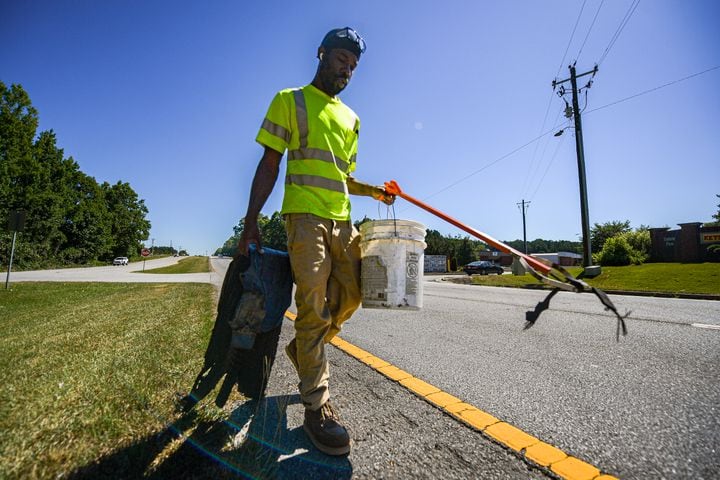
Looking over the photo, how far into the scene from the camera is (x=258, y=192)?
1935mm

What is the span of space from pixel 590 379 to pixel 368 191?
222cm

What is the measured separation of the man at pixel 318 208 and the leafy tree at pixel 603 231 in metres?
59.3

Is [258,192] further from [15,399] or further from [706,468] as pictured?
[706,468]

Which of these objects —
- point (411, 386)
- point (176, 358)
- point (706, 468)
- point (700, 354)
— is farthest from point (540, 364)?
point (176, 358)

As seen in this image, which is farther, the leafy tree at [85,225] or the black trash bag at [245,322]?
the leafy tree at [85,225]

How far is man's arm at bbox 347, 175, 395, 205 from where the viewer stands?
2.49m

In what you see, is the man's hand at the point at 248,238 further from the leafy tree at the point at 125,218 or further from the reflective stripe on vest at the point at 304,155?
the leafy tree at the point at 125,218

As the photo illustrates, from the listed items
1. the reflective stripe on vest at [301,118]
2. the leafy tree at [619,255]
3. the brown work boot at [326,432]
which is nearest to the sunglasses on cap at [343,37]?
the reflective stripe on vest at [301,118]

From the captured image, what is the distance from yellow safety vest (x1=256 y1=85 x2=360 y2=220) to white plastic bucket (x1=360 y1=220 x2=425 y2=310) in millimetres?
243

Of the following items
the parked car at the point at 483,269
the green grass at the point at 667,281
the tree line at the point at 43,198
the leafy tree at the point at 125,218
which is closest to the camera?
the green grass at the point at 667,281

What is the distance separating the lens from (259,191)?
1938 millimetres

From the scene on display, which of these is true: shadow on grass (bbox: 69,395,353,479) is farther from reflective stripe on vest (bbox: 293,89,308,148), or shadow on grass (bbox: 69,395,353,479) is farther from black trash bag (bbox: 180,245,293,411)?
reflective stripe on vest (bbox: 293,89,308,148)

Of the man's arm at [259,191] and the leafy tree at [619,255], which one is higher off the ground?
the leafy tree at [619,255]

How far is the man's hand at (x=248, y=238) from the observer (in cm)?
190
